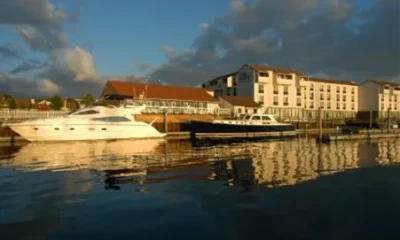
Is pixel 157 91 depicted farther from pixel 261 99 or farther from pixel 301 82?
pixel 301 82

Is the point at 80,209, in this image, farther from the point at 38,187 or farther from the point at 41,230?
the point at 38,187

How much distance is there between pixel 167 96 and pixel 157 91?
211 centimetres

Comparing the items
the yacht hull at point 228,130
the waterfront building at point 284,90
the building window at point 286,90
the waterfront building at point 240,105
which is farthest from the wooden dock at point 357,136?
the building window at point 286,90

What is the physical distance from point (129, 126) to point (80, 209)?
3497 cm

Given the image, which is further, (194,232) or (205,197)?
(205,197)

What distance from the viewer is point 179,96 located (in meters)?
68.1

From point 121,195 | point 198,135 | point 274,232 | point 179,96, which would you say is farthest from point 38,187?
point 179,96

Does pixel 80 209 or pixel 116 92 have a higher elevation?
pixel 116 92

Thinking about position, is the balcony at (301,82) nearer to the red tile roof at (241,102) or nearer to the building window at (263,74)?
the building window at (263,74)

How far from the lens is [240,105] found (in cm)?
7362

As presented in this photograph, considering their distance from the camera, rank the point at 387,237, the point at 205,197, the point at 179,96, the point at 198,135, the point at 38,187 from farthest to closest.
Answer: the point at 179,96
the point at 198,135
the point at 38,187
the point at 205,197
the point at 387,237

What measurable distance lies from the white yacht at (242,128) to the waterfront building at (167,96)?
818 centimetres

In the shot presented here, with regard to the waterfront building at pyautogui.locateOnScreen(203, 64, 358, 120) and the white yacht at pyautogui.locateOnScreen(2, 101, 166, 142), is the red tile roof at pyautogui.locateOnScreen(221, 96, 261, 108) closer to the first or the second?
the waterfront building at pyautogui.locateOnScreen(203, 64, 358, 120)

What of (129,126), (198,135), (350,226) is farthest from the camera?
(198,135)
